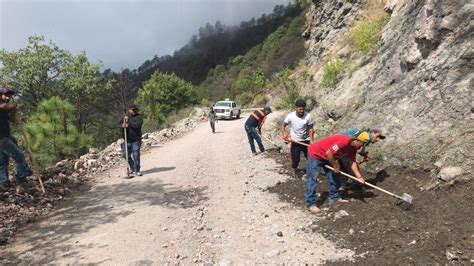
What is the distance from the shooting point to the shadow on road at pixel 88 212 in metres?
5.29

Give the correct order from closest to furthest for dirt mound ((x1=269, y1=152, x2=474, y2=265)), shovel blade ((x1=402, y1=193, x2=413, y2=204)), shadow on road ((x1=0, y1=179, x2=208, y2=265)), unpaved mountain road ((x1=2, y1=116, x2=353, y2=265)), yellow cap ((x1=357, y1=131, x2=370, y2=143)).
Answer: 1. dirt mound ((x1=269, y1=152, x2=474, y2=265))
2. unpaved mountain road ((x1=2, y1=116, x2=353, y2=265))
3. shadow on road ((x1=0, y1=179, x2=208, y2=265))
4. shovel blade ((x1=402, y1=193, x2=413, y2=204))
5. yellow cap ((x1=357, y1=131, x2=370, y2=143))

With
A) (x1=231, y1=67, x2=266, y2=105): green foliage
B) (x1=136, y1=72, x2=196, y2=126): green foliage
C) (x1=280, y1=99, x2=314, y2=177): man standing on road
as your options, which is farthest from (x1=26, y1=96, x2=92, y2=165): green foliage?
(x1=231, y1=67, x2=266, y2=105): green foliage

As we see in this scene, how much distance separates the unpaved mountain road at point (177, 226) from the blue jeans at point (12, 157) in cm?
108

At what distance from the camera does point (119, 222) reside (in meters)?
6.46

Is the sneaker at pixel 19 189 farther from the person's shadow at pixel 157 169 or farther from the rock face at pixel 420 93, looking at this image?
the rock face at pixel 420 93

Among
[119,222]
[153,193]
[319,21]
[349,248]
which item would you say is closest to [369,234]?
[349,248]

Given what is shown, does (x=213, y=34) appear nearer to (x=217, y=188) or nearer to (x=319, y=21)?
(x=319, y=21)

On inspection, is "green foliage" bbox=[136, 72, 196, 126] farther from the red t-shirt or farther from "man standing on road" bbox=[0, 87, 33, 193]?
the red t-shirt

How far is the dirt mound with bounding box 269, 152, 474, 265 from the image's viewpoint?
4.43m

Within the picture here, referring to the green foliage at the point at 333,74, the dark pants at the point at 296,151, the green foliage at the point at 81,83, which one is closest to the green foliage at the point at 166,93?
the green foliage at the point at 81,83

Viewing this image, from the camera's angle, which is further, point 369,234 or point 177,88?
point 177,88

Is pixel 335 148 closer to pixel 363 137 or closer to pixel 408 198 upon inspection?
pixel 363 137

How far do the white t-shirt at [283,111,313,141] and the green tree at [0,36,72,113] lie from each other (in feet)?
81.5

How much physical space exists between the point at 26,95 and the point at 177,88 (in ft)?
87.4
